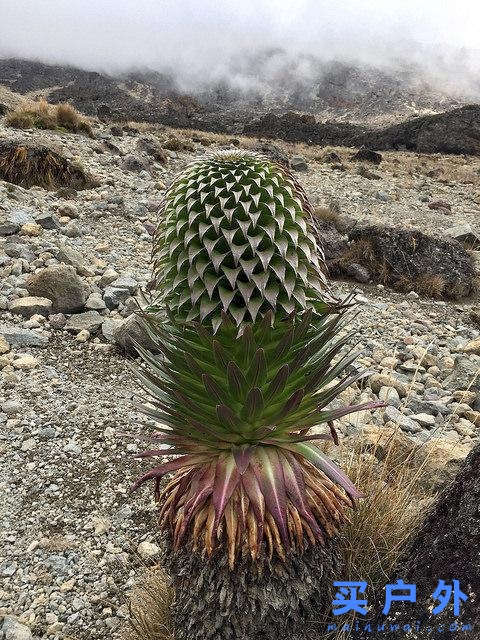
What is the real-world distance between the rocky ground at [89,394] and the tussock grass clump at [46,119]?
6145mm

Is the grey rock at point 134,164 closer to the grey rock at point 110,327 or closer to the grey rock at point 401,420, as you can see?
the grey rock at point 110,327

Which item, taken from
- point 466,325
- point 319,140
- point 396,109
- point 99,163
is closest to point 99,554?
point 466,325

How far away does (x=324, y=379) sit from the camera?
247 cm

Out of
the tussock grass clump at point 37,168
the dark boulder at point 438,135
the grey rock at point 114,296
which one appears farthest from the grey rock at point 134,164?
the dark boulder at point 438,135

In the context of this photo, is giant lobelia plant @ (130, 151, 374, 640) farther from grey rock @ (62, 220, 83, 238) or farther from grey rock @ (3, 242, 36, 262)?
grey rock @ (62, 220, 83, 238)

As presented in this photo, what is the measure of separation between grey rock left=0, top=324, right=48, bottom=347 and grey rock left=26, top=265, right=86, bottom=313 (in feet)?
2.14

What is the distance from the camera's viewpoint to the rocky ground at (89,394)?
11.7 ft

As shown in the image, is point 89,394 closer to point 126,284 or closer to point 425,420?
point 126,284

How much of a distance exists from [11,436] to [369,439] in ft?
A: 10.1

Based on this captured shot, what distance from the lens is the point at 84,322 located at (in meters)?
6.50

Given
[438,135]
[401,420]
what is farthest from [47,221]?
[438,135]

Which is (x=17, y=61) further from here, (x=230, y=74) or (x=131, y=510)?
(x=131, y=510)

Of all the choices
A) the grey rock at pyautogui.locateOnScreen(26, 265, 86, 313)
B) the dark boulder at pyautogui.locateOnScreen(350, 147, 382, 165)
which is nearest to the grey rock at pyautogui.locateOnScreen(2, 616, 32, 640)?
the grey rock at pyautogui.locateOnScreen(26, 265, 86, 313)

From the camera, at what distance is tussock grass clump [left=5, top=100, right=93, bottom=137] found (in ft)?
52.8
